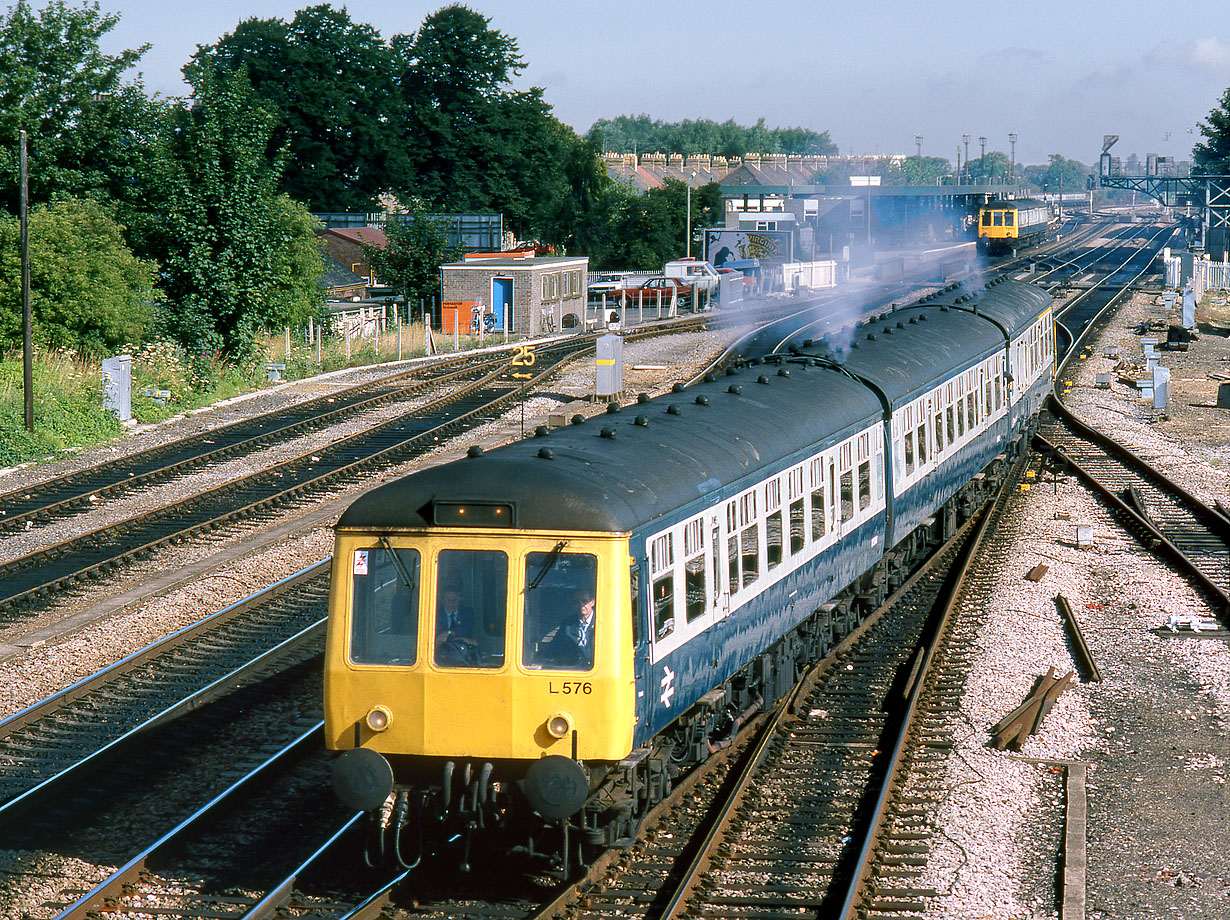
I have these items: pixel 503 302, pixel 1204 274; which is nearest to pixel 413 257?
pixel 503 302

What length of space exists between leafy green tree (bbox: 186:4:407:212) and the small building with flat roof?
2801 centimetres

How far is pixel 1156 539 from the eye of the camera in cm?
1922

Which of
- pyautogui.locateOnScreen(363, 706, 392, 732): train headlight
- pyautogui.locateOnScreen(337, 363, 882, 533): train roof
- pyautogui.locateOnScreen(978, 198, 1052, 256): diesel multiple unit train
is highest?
pyautogui.locateOnScreen(978, 198, 1052, 256): diesel multiple unit train

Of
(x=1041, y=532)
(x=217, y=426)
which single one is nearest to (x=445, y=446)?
(x=217, y=426)

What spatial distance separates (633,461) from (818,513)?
3.36 metres

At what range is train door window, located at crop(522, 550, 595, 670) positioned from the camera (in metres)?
8.24

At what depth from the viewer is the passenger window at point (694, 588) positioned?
9.33 m

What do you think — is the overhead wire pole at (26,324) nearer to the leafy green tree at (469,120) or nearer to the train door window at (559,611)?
the train door window at (559,611)

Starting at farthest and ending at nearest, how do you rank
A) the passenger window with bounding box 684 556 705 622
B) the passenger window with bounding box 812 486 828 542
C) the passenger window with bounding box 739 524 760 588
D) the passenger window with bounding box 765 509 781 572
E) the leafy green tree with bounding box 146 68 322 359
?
the leafy green tree with bounding box 146 68 322 359 → the passenger window with bounding box 812 486 828 542 → the passenger window with bounding box 765 509 781 572 → the passenger window with bounding box 739 524 760 588 → the passenger window with bounding box 684 556 705 622

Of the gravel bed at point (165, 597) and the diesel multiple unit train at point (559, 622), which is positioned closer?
the diesel multiple unit train at point (559, 622)

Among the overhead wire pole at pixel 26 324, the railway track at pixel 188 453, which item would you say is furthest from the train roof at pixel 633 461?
the overhead wire pole at pixel 26 324

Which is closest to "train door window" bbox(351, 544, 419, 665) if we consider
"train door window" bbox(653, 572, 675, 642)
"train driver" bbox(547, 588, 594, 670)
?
"train driver" bbox(547, 588, 594, 670)

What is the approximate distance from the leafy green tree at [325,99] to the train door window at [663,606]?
70.3m

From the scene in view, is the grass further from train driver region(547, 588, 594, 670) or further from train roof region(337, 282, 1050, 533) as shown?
train driver region(547, 588, 594, 670)
